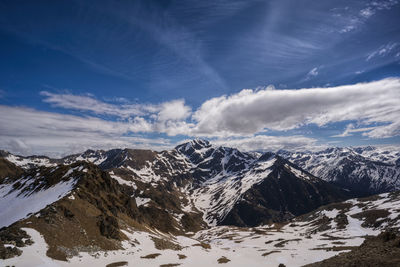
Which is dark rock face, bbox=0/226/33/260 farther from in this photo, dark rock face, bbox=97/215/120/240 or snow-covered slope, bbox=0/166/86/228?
snow-covered slope, bbox=0/166/86/228

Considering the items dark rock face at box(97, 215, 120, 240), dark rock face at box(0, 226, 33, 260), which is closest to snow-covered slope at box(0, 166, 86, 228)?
dark rock face at box(97, 215, 120, 240)

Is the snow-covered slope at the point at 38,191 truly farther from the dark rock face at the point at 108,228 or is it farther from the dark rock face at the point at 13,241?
the dark rock face at the point at 13,241

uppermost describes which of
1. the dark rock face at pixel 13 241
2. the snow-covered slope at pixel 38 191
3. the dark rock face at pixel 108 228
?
the snow-covered slope at pixel 38 191

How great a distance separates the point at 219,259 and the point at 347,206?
625 feet

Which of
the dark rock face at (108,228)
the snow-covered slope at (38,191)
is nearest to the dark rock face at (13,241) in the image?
the dark rock face at (108,228)

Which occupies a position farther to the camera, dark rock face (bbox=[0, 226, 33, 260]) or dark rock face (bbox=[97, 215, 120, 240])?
dark rock face (bbox=[97, 215, 120, 240])

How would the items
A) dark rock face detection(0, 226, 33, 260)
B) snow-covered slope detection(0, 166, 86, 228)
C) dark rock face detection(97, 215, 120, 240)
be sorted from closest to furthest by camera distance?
1. dark rock face detection(0, 226, 33, 260)
2. dark rock face detection(97, 215, 120, 240)
3. snow-covered slope detection(0, 166, 86, 228)

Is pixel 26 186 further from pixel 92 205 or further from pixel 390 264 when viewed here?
pixel 390 264

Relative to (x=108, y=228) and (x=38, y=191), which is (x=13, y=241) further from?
(x=38, y=191)

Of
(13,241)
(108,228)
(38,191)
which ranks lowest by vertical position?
(108,228)

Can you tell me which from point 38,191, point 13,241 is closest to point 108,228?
point 13,241

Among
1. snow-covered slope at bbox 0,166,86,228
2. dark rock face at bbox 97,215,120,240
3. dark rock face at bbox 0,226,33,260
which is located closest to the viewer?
dark rock face at bbox 0,226,33,260

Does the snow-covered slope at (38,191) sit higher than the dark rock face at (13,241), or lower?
higher

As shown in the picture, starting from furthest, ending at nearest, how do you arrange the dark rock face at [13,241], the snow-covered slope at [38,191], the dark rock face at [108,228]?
the snow-covered slope at [38,191], the dark rock face at [108,228], the dark rock face at [13,241]
